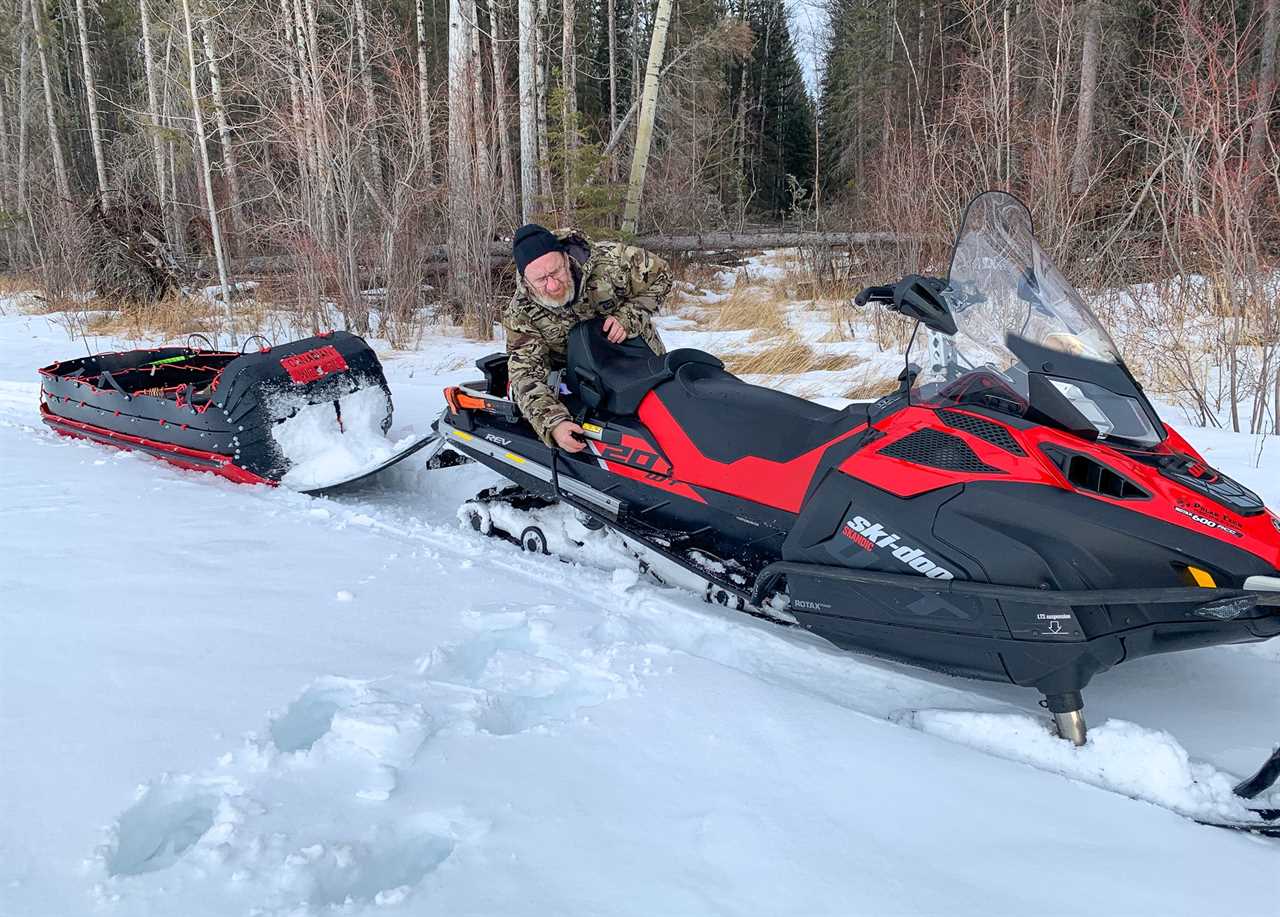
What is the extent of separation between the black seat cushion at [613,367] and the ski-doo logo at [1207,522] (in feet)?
4.92

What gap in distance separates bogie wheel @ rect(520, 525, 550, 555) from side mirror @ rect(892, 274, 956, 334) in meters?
1.65

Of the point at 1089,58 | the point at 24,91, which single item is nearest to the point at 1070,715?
the point at 1089,58

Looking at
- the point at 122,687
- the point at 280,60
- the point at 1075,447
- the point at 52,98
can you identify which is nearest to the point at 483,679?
the point at 122,687

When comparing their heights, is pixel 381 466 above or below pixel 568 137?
below

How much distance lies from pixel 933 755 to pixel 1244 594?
28.4 inches

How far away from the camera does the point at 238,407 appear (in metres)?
3.78

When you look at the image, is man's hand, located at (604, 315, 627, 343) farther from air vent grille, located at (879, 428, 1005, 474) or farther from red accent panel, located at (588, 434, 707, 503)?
air vent grille, located at (879, 428, 1005, 474)

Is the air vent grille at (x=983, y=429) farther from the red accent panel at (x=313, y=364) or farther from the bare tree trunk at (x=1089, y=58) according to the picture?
the bare tree trunk at (x=1089, y=58)

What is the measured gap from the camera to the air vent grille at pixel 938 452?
1.98 meters

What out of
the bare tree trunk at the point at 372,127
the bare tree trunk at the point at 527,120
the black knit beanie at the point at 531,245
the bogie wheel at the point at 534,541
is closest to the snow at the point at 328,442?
the bogie wheel at the point at 534,541

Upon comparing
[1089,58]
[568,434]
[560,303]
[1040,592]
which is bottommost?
[1040,592]

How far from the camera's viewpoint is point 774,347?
22.0 ft

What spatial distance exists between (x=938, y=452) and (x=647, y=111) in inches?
314

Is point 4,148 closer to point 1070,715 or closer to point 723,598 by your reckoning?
point 723,598
